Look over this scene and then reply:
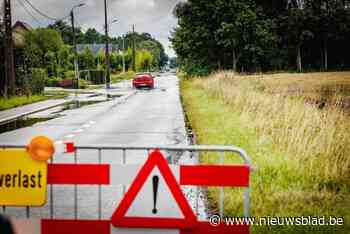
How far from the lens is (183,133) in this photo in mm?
14578

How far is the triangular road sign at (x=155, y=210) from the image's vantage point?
4570 millimetres

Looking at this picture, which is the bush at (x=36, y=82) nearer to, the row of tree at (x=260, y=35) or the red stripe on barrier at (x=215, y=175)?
the row of tree at (x=260, y=35)

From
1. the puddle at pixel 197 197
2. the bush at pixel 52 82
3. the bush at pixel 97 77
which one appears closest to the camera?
the puddle at pixel 197 197

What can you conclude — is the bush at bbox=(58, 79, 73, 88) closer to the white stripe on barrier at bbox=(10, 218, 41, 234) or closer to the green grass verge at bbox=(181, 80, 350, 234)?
the green grass verge at bbox=(181, 80, 350, 234)

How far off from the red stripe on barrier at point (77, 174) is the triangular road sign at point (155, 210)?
0.98ft

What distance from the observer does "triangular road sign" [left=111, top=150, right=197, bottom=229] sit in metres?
4.57

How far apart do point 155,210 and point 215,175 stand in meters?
0.62

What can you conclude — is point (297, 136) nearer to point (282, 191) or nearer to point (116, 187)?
point (282, 191)

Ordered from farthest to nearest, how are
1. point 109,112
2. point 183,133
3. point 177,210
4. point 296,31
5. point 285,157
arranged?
1. point 296,31
2. point 109,112
3. point 183,133
4. point 285,157
5. point 177,210

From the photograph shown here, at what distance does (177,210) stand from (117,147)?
0.83 metres

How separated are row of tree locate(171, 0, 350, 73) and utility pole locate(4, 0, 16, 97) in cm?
3185

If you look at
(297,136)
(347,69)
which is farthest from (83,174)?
(347,69)

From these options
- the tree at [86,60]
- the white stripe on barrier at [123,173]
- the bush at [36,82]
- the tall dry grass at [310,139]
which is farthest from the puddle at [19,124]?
the tree at [86,60]

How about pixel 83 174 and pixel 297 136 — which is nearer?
pixel 83 174
